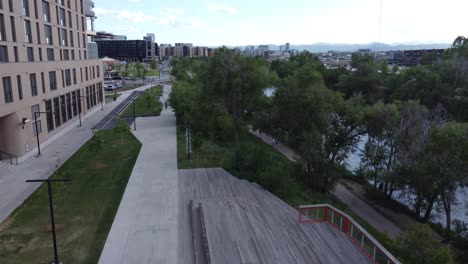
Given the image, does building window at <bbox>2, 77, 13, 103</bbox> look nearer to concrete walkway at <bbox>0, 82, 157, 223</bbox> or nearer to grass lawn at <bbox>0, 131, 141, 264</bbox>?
concrete walkway at <bbox>0, 82, 157, 223</bbox>

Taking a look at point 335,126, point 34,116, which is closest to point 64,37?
point 34,116

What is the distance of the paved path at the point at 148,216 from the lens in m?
13.9

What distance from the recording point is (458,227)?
767 inches

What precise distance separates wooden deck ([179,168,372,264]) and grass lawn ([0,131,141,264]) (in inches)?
152

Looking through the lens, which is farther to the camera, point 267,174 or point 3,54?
point 3,54

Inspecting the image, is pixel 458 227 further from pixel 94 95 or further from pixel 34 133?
pixel 94 95

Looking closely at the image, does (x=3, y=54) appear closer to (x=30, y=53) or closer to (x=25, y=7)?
(x=30, y=53)

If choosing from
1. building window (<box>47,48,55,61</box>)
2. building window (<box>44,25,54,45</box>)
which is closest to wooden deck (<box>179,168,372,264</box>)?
building window (<box>47,48,55,61</box>)

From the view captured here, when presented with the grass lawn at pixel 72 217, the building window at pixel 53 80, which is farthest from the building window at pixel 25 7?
the grass lawn at pixel 72 217

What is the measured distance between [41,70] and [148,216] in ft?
73.4

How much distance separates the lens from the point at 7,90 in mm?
25719

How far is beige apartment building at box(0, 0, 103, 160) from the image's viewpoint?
26547 mm

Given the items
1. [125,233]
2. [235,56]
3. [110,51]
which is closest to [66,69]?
[235,56]

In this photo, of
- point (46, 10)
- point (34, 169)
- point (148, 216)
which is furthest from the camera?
point (46, 10)
